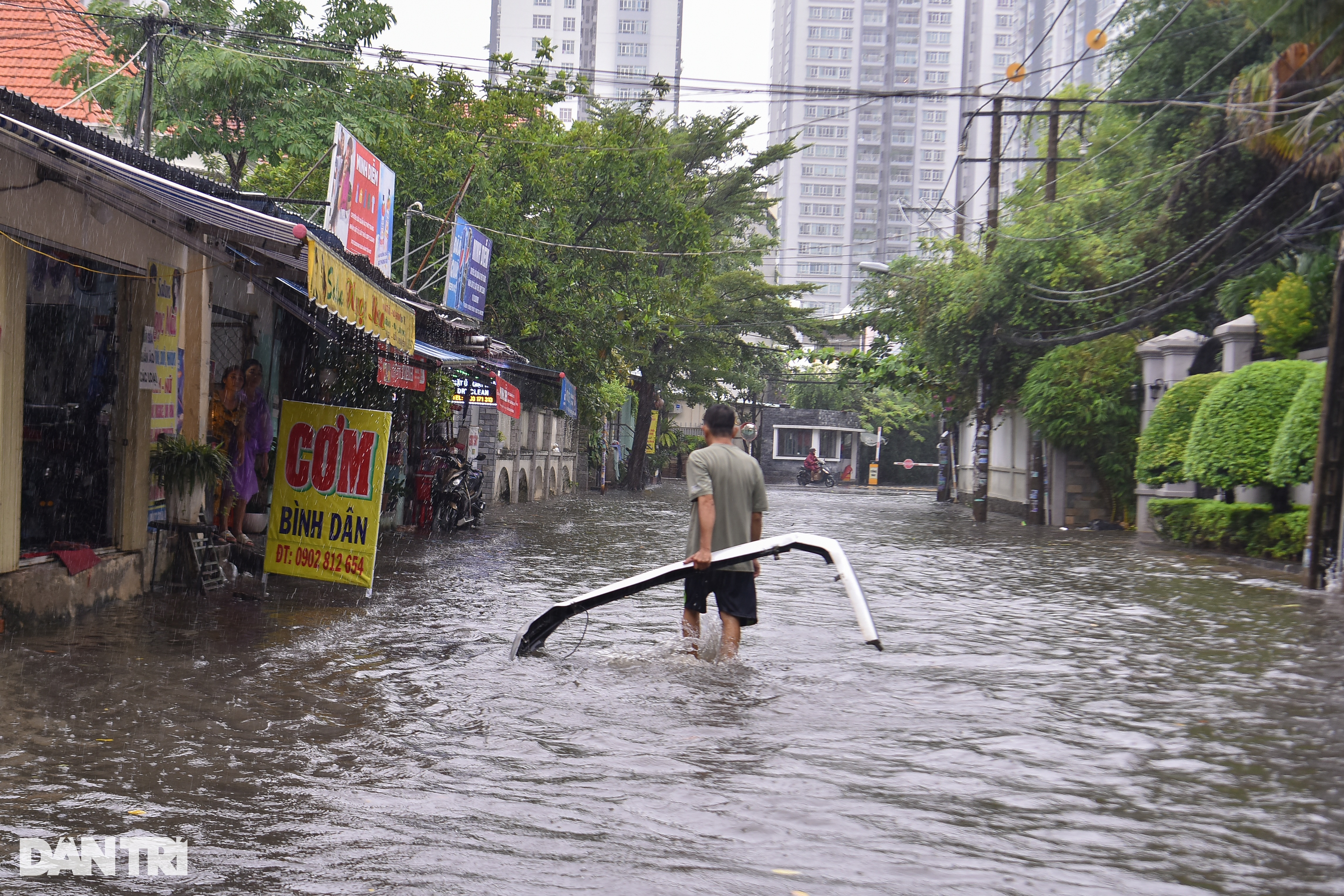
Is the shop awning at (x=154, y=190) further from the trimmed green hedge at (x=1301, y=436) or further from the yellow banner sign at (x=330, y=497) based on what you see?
the trimmed green hedge at (x=1301, y=436)

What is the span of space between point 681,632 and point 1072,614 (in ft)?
13.8

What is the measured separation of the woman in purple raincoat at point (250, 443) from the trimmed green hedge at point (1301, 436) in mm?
12499

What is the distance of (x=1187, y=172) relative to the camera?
2308cm

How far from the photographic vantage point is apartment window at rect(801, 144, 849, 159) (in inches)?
5413

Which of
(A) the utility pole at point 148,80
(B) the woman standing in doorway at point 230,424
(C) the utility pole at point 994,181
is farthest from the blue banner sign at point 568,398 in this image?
(B) the woman standing in doorway at point 230,424

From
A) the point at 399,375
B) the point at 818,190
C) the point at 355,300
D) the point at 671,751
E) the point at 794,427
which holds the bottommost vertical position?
the point at 671,751

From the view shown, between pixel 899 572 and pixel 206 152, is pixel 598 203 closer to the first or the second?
pixel 206 152

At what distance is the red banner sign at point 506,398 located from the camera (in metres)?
19.9

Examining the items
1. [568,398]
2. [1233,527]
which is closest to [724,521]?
[1233,527]

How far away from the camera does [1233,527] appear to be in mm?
17844

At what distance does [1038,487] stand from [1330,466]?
13680mm

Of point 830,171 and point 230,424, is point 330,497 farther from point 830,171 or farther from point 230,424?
point 830,171

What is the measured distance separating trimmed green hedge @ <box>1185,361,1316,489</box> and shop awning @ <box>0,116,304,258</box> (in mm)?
13891

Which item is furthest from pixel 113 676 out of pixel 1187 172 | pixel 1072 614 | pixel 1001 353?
pixel 1001 353
